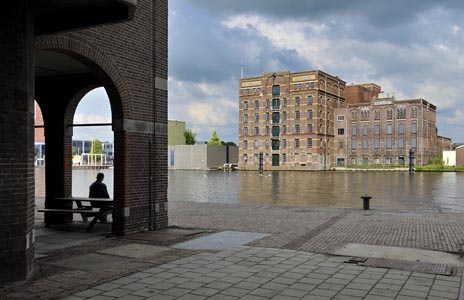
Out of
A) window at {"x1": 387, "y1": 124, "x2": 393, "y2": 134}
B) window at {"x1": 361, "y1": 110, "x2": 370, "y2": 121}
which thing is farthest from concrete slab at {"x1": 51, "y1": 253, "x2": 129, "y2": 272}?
window at {"x1": 361, "y1": 110, "x2": 370, "y2": 121}

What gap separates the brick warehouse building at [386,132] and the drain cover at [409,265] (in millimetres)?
93171

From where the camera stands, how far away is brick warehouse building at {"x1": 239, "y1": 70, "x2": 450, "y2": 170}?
318 ft

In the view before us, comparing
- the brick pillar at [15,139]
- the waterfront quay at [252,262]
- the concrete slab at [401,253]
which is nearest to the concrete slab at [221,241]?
the waterfront quay at [252,262]

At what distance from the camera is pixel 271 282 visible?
693 centimetres

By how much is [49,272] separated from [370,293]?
200 inches

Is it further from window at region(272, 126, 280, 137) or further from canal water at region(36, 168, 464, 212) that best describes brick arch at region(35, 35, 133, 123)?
window at region(272, 126, 280, 137)

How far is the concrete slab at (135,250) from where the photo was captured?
9.13 m

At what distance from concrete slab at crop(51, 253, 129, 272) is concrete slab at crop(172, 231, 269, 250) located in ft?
5.67

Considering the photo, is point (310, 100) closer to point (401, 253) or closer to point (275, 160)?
point (275, 160)

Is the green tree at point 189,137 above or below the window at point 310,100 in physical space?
below

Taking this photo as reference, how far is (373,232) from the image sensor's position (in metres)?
12.4

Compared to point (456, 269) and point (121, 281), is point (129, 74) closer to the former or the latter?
point (121, 281)

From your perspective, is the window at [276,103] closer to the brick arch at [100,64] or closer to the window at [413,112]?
the window at [413,112]

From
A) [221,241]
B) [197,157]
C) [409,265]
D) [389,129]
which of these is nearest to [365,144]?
[389,129]
